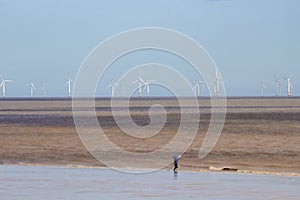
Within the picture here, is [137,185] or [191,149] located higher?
[191,149]

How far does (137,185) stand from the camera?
30734mm

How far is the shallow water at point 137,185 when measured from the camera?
27.6 m

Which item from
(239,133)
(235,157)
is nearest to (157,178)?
Answer: (235,157)

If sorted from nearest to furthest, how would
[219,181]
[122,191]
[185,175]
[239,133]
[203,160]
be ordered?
1. [122,191]
2. [219,181]
3. [185,175]
4. [203,160]
5. [239,133]

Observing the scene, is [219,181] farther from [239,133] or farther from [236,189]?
[239,133]

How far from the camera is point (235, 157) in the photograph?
164 feet

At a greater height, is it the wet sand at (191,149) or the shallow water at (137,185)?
the wet sand at (191,149)

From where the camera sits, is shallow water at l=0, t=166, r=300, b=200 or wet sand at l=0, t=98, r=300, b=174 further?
wet sand at l=0, t=98, r=300, b=174

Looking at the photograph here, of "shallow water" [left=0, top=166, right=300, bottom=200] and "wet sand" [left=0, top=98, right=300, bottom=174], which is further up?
"wet sand" [left=0, top=98, right=300, bottom=174]

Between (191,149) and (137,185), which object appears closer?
(137,185)

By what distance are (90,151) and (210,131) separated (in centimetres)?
3075

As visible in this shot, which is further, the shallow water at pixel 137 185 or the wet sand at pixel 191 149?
the wet sand at pixel 191 149

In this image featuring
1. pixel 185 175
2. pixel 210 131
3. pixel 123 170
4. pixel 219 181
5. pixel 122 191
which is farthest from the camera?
pixel 210 131

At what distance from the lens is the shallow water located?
90.6 feet
